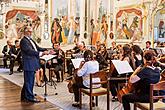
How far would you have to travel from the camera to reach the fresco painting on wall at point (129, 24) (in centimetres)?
1459

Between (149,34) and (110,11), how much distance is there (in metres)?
3.42

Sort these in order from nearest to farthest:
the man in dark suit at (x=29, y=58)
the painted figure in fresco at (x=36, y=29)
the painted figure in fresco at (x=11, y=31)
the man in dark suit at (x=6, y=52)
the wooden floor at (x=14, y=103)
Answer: the wooden floor at (x=14, y=103), the man in dark suit at (x=29, y=58), the man in dark suit at (x=6, y=52), the painted figure in fresco at (x=11, y=31), the painted figure in fresco at (x=36, y=29)

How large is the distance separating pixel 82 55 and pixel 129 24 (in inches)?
246

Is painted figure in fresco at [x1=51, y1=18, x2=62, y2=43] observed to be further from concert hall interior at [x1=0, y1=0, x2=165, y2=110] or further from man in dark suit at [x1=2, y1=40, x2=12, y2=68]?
man in dark suit at [x1=2, y1=40, x2=12, y2=68]

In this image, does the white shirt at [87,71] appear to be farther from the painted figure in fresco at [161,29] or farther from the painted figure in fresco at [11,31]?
the painted figure in fresco at [11,31]

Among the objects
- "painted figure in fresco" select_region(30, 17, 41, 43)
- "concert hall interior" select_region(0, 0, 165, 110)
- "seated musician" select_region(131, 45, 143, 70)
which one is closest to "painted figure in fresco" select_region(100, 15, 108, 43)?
"concert hall interior" select_region(0, 0, 165, 110)

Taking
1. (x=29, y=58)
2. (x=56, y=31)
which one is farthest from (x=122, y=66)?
(x=56, y=31)

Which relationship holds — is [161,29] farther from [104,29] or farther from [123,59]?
[123,59]

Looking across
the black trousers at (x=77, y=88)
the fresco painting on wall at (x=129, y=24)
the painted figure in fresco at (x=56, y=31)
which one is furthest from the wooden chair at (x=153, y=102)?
the painted figure in fresco at (x=56, y=31)

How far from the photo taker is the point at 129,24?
15.2 metres

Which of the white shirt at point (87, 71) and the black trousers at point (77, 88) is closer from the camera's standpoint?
the white shirt at point (87, 71)

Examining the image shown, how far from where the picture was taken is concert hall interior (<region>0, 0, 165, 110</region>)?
5476mm

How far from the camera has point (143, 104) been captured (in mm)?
4707

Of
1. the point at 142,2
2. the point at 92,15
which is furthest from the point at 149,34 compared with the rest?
the point at 92,15
